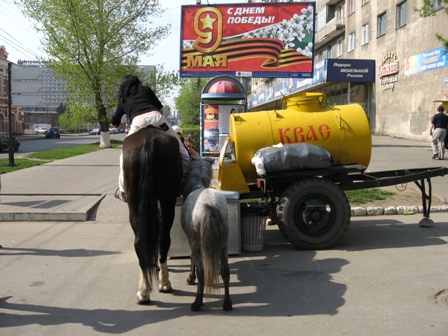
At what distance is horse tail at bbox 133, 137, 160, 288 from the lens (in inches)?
179

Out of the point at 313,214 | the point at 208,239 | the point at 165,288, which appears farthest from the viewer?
the point at 313,214

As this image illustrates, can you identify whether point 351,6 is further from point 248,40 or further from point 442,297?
point 442,297

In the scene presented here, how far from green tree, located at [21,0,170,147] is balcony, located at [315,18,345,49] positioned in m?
16.1

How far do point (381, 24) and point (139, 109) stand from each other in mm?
29648

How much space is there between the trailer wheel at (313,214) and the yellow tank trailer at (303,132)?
64cm

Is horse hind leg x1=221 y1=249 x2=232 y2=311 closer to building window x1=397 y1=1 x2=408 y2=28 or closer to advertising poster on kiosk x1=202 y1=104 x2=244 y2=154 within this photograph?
advertising poster on kiosk x1=202 y1=104 x2=244 y2=154

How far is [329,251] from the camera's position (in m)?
6.46

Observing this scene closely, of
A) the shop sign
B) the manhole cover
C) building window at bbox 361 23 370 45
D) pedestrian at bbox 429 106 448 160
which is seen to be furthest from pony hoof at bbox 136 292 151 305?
building window at bbox 361 23 370 45

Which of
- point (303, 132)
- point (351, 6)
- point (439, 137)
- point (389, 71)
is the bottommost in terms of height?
point (303, 132)

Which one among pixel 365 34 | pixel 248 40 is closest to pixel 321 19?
pixel 365 34

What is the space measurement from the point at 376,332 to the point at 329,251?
2568mm

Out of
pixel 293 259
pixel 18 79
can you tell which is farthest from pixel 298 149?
pixel 18 79

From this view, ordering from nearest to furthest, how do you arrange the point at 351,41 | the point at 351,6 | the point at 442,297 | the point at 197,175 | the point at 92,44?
the point at 442,297 < the point at 197,175 < the point at 92,44 < the point at 351,6 < the point at 351,41

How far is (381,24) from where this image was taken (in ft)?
101
